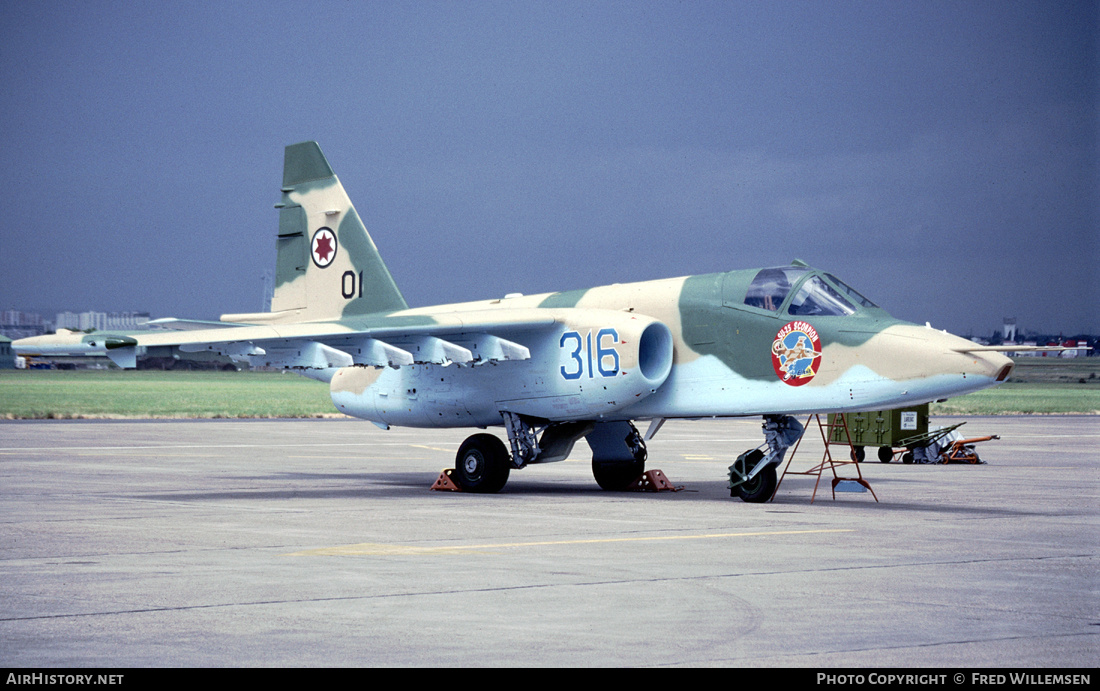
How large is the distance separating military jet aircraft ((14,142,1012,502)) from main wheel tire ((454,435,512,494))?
0.02 metres

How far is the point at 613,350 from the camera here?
55.4 ft

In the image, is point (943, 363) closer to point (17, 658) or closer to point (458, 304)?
point (458, 304)

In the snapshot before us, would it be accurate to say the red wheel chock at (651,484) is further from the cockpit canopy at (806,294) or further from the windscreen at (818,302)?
the windscreen at (818,302)

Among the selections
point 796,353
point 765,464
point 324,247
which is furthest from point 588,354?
point 324,247

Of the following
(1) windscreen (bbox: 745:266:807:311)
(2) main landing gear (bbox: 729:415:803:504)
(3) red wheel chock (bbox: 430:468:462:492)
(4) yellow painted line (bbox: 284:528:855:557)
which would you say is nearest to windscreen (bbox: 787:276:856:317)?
(1) windscreen (bbox: 745:266:807:311)

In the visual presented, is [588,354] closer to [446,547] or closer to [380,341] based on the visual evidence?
[380,341]

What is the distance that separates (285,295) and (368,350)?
5846mm

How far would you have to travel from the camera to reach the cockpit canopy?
15836mm

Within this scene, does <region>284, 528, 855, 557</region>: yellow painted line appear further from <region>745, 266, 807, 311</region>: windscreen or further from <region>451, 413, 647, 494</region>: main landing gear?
<region>451, 413, 647, 494</region>: main landing gear

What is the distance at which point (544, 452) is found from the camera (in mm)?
18781

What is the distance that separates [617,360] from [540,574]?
7601 millimetres

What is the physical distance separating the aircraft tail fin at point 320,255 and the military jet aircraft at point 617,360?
6.39 ft

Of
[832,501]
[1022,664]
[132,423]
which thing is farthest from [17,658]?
[132,423]
